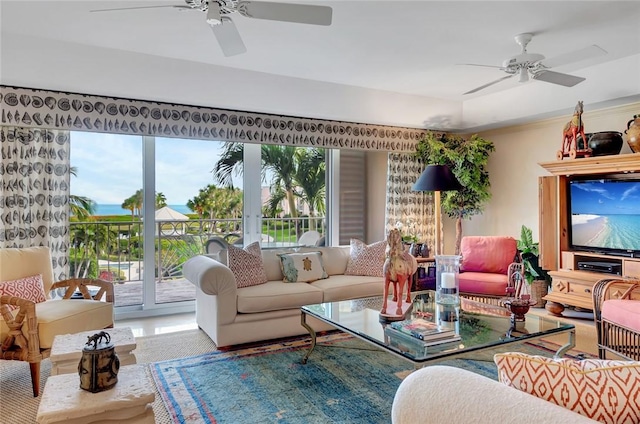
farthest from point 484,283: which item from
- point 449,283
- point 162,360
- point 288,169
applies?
point 162,360

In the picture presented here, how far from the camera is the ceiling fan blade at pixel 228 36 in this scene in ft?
8.43

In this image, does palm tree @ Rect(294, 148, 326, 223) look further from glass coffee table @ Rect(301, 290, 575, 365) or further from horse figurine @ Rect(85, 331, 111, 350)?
horse figurine @ Rect(85, 331, 111, 350)

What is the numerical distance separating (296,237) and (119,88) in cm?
261

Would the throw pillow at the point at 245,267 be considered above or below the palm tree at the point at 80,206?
below

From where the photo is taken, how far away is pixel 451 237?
20.0 ft

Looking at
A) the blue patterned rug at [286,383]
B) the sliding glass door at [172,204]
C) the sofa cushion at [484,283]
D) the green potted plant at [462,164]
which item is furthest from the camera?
the green potted plant at [462,164]

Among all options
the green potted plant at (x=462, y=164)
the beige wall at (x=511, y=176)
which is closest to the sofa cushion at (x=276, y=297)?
the beige wall at (x=511, y=176)

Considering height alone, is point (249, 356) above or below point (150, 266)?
below

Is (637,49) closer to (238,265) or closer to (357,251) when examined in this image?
(357,251)

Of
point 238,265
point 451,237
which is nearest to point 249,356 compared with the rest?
point 238,265

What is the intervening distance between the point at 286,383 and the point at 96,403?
1.32m

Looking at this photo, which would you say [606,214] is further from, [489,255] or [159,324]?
[159,324]

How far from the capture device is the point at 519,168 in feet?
17.5

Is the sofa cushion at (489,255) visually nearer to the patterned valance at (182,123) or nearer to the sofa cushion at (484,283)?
the sofa cushion at (484,283)
